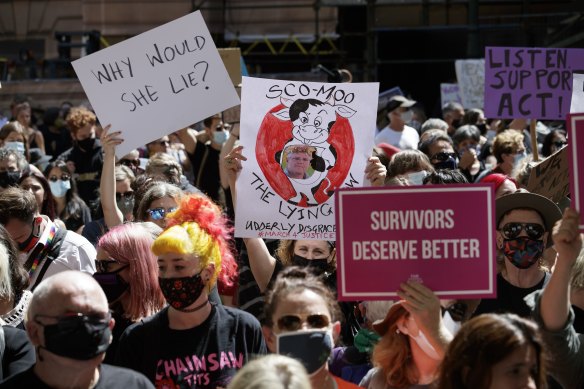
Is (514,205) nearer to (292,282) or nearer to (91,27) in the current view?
(292,282)

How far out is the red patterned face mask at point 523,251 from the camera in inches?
186

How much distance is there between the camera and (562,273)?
148 inches

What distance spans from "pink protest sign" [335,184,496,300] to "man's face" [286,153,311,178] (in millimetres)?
1771

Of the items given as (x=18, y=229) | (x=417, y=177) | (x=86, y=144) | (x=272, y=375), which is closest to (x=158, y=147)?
(x=86, y=144)

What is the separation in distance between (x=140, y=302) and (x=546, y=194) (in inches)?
85.2

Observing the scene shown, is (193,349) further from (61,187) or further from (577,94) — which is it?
(61,187)

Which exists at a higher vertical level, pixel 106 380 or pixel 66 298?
pixel 66 298

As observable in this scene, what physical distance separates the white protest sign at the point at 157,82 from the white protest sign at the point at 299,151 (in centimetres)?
71

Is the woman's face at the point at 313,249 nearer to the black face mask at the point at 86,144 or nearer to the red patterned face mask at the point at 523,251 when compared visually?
the red patterned face mask at the point at 523,251

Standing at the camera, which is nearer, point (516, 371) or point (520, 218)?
point (516, 371)

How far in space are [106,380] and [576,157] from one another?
5.74 ft

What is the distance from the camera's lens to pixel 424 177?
6.34 metres

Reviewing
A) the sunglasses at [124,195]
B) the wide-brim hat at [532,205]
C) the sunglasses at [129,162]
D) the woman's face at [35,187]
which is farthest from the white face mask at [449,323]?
the sunglasses at [129,162]

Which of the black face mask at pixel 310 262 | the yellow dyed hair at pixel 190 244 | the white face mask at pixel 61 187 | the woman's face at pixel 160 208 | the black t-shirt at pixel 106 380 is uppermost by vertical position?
the white face mask at pixel 61 187
